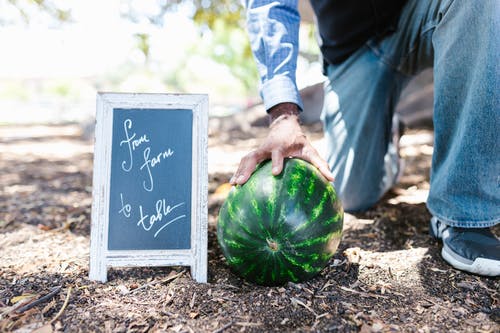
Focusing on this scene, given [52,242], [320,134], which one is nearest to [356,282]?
[52,242]

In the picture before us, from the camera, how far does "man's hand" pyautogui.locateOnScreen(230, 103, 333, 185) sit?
1917mm

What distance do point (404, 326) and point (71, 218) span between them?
6.87 ft

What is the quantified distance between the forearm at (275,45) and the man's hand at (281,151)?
0.18m

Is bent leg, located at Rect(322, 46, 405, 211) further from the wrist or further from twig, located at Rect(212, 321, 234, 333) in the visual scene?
twig, located at Rect(212, 321, 234, 333)

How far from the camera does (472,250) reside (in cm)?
202

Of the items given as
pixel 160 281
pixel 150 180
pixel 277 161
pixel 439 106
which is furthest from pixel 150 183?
pixel 439 106

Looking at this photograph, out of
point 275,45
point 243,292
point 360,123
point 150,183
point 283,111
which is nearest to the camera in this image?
point 243,292

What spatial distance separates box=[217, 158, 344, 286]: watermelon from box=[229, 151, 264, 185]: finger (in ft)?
0.10

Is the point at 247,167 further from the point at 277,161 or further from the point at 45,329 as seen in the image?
the point at 45,329

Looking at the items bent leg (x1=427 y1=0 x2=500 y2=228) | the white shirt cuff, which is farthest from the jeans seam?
the white shirt cuff

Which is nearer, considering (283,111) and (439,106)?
(283,111)

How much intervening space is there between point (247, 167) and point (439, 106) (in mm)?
1048

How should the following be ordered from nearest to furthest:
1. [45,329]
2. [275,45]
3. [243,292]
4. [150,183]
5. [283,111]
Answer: [45,329] → [243,292] → [150,183] → [283,111] → [275,45]

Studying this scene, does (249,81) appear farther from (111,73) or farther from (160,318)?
(160,318)
